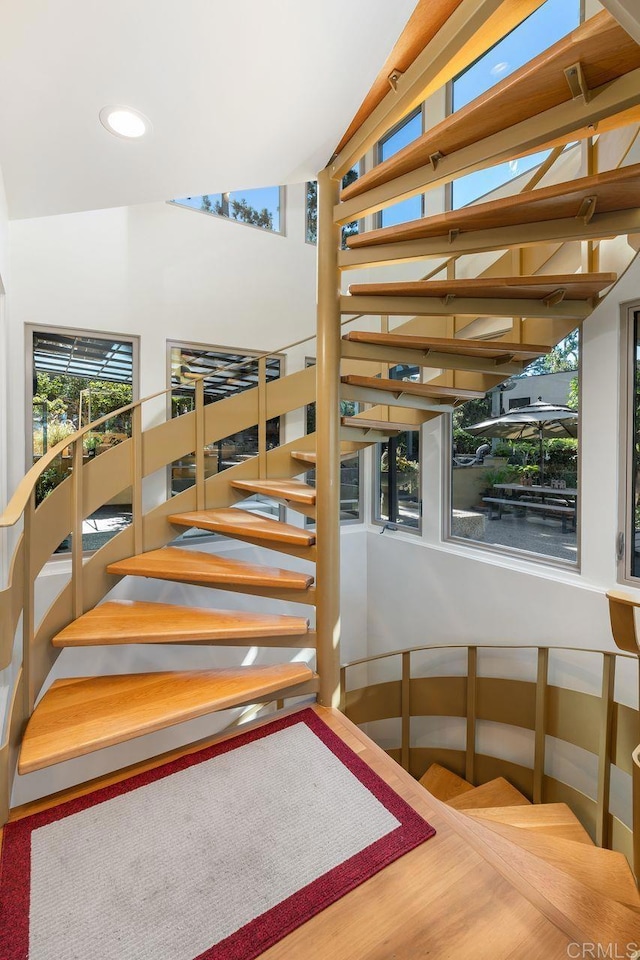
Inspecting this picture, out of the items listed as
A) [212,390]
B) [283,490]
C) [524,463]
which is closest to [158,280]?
[212,390]

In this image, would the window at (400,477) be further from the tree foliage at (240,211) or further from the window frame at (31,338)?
the window frame at (31,338)

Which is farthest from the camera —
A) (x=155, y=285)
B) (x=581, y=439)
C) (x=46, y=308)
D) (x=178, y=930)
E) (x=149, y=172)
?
(x=155, y=285)

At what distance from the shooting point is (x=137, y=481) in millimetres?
2432

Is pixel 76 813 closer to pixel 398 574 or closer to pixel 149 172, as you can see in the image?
pixel 149 172

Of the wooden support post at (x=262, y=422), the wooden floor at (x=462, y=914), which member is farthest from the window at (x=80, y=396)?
the wooden floor at (x=462, y=914)

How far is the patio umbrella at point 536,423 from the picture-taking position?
2799 mm

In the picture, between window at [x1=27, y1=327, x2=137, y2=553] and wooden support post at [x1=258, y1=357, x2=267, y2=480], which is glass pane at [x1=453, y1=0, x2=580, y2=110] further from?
window at [x1=27, y1=327, x2=137, y2=553]

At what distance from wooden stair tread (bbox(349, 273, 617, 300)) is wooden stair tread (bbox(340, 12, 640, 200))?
43cm

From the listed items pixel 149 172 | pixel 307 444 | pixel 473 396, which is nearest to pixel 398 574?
pixel 307 444

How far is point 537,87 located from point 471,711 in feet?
10.8

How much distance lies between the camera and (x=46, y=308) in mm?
2814

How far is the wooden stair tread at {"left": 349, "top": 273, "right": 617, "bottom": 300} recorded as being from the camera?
1.79 meters

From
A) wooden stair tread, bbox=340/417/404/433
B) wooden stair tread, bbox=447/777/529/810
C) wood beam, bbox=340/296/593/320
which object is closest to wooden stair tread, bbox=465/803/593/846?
wooden stair tread, bbox=447/777/529/810

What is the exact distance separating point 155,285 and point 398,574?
10.0 ft
